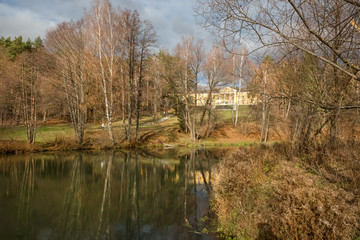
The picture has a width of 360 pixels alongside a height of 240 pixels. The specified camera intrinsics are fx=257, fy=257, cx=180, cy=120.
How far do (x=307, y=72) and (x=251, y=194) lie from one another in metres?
5.06

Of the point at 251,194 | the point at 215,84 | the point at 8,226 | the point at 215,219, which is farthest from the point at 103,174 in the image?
the point at 215,84

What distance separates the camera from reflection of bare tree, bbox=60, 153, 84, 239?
7.17 m

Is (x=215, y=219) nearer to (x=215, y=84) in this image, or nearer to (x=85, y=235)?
(x=85, y=235)

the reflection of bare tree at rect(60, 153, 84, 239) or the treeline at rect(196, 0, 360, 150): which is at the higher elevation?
the treeline at rect(196, 0, 360, 150)

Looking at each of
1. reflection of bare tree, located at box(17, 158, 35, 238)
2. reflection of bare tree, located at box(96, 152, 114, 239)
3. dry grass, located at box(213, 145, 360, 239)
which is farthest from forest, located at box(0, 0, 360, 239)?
reflection of bare tree, located at box(17, 158, 35, 238)

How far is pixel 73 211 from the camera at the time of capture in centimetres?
871

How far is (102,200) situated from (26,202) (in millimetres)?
2733

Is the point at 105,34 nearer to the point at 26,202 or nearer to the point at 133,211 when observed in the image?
the point at 26,202

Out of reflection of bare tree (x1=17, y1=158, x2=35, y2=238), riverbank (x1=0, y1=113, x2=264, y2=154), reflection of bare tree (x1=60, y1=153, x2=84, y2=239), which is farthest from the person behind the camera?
riverbank (x1=0, y1=113, x2=264, y2=154)

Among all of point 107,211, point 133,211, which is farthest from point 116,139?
point 133,211

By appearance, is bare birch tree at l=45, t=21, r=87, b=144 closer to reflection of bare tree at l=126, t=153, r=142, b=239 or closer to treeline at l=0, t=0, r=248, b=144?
treeline at l=0, t=0, r=248, b=144

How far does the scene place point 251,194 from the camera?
6281 mm

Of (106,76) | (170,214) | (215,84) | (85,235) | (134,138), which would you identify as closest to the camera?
(85,235)

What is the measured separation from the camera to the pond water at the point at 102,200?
23.5 ft
